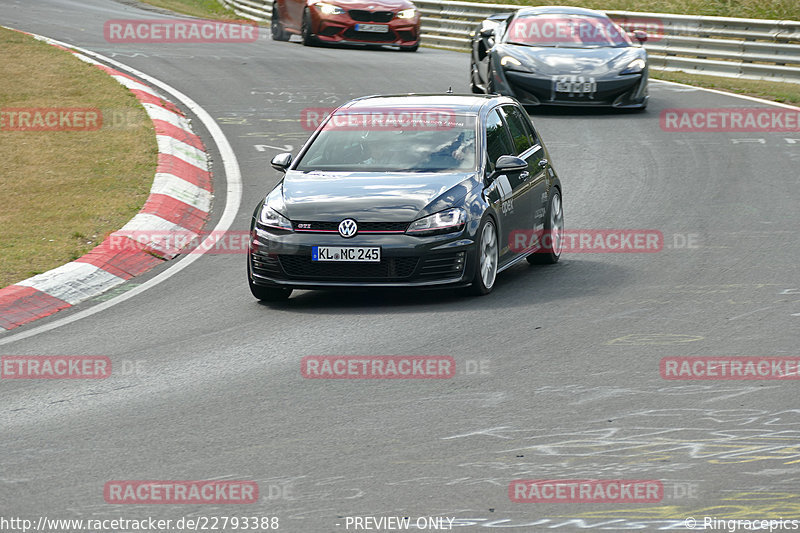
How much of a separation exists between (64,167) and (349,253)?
6.85m

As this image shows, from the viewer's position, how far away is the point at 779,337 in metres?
8.71

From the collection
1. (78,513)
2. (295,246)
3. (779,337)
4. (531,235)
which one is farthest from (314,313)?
(78,513)

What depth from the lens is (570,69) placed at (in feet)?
65.5

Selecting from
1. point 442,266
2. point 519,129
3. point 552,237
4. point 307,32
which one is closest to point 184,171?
point 519,129

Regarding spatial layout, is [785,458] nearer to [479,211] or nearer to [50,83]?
[479,211]

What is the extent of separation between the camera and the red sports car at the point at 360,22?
2750cm

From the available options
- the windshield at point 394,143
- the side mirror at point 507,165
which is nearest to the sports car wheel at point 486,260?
the side mirror at point 507,165

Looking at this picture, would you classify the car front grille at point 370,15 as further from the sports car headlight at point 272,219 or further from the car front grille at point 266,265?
the car front grille at point 266,265

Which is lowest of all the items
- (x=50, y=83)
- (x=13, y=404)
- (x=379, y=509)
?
(x=50, y=83)

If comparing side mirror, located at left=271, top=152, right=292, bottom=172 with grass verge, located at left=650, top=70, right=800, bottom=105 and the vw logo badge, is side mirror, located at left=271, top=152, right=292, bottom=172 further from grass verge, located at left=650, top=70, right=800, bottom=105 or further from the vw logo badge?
grass verge, located at left=650, top=70, right=800, bottom=105

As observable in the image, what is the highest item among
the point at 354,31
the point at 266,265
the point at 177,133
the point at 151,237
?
the point at 266,265

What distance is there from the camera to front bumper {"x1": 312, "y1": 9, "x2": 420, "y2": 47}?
27.6 meters

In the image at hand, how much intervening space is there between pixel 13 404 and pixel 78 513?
2033mm

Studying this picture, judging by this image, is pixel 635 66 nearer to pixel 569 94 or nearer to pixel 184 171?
pixel 569 94
